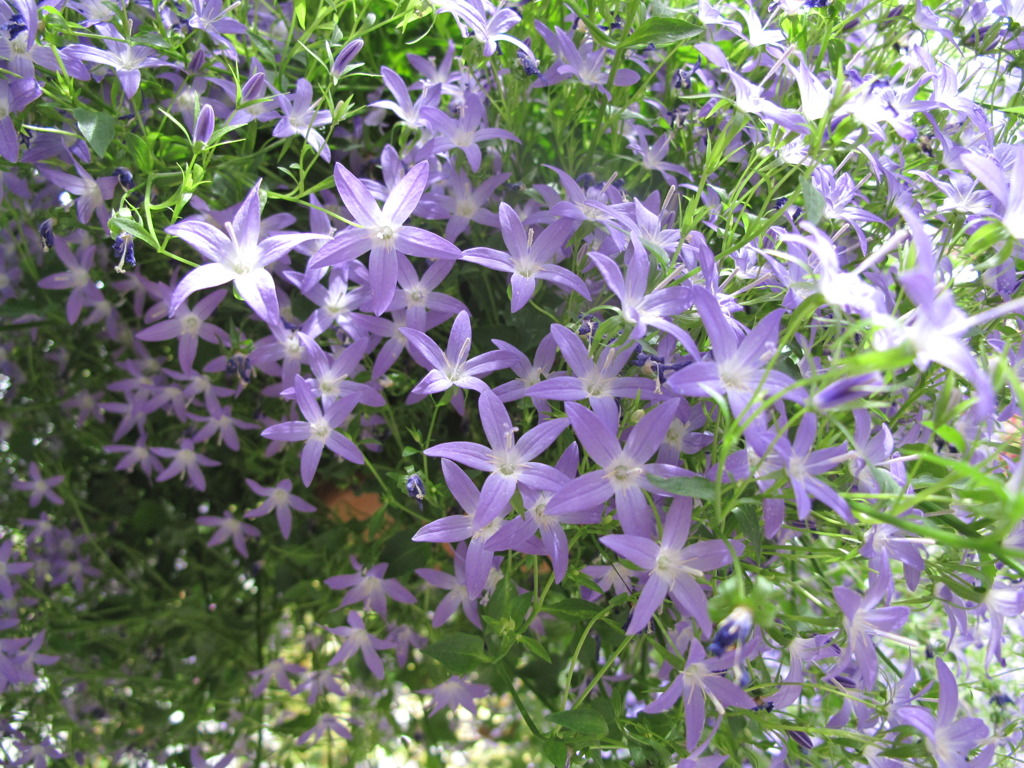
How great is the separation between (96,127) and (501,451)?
1.21 ft

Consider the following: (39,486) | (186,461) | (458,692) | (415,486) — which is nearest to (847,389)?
(415,486)

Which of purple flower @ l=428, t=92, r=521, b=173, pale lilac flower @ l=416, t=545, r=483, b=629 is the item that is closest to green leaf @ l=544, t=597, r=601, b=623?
pale lilac flower @ l=416, t=545, r=483, b=629

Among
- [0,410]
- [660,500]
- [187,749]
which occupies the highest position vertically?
[660,500]

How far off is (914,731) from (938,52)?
66cm

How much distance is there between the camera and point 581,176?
2.23ft

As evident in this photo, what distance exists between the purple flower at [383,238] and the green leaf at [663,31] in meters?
0.20

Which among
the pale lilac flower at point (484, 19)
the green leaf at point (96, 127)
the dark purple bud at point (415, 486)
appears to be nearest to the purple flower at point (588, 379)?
the dark purple bud at point (415, 486)

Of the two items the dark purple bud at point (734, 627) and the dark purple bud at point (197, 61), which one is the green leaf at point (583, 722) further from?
the dark purple bud at point (197, 61)

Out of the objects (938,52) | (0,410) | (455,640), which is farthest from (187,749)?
(938,52)

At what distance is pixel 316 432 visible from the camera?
596 mm

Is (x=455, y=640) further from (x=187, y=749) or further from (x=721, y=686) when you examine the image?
(x=187, y=749)

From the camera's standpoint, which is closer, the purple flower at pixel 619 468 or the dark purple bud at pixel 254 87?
the purple flower at pixel 619 468

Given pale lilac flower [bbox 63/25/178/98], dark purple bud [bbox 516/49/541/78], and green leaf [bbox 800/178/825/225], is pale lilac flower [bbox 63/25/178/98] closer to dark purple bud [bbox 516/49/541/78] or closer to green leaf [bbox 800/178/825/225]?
dark purple bud [bbox 516/49/541/78]

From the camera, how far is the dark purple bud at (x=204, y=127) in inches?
21.2
